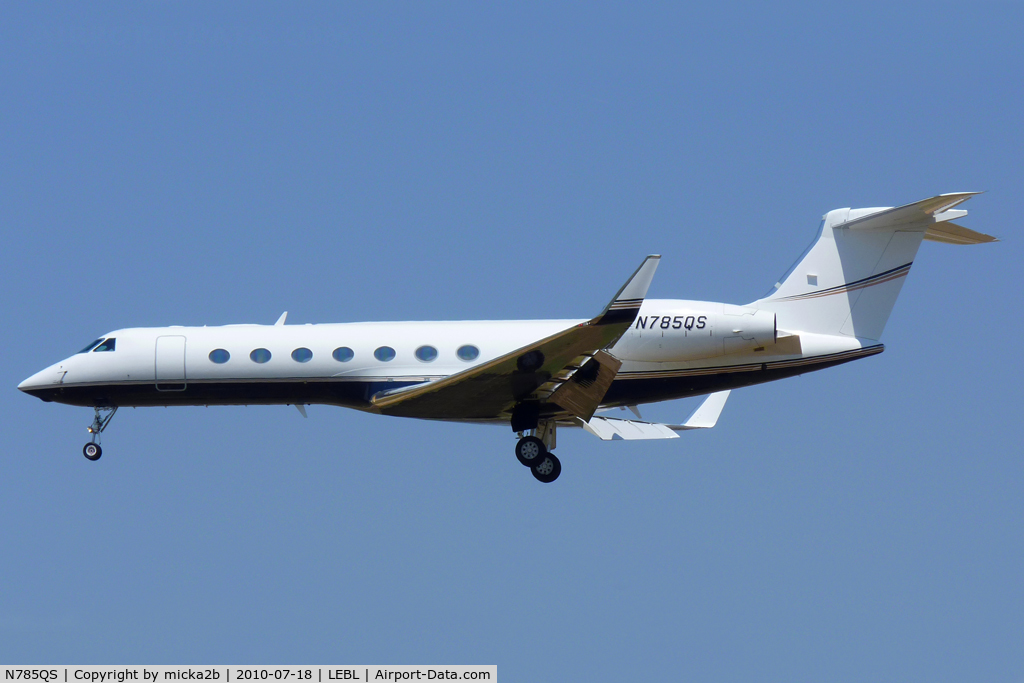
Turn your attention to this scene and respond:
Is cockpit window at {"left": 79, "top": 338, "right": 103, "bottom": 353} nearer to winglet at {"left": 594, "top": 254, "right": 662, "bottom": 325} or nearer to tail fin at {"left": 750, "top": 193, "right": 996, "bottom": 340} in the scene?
winglet at {"left": 594, "top": 254, "right": 662, "bottom": 325}

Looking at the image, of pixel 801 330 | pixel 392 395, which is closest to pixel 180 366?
pixel 392 395

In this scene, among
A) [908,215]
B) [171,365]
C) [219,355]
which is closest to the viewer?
[908,215]

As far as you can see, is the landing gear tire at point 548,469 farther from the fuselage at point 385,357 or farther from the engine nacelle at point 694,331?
the engine nacelle at point 694,331

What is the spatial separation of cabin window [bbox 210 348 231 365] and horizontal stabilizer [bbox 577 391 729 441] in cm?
628

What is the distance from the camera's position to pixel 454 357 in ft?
75.2

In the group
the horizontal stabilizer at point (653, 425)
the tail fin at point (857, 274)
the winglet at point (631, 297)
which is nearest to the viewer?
the winglet at point (631, 297)

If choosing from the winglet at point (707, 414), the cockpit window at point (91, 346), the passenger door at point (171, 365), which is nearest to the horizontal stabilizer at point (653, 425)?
the winglet at point (707, 414)

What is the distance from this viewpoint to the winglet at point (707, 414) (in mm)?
24922

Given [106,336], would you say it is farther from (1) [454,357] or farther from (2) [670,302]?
(2) [670,302]

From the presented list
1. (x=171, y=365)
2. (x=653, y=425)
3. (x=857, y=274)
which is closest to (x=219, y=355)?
(x=171, y=365)

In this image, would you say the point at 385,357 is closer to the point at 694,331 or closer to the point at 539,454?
the point at 539,454

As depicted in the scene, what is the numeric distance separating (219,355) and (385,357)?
295cm

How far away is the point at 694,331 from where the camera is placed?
22094 millimetres

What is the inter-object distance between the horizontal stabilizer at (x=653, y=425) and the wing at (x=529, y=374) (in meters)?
1.87
